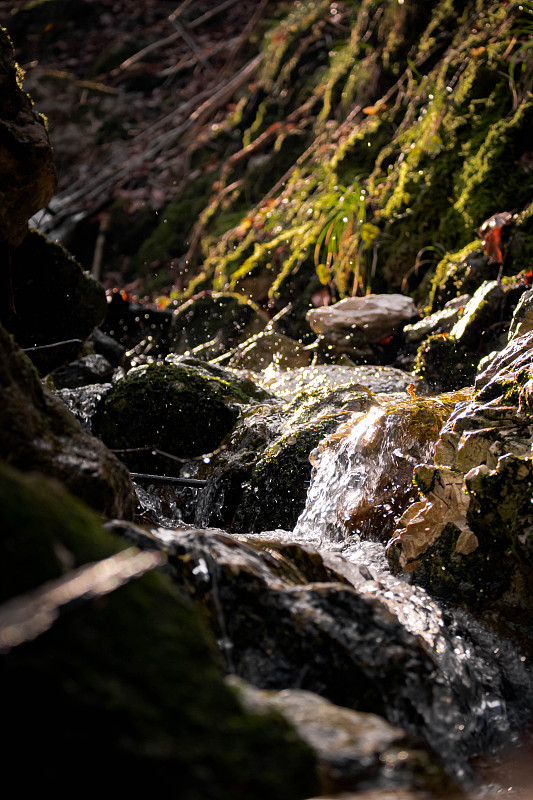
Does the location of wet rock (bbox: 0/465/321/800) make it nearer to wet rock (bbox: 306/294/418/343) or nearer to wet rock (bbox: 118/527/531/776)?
wet rock (bbox: 118/527/531/776)

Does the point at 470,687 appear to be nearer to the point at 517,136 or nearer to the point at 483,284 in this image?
the point at 483,284

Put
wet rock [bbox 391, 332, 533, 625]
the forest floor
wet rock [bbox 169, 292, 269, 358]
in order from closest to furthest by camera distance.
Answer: wet rock [bbox 391, 332, 533, 625] → wet rock [bbox 169, 292, 269, 358] → the forest floor

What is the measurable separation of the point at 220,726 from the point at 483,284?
3.69 meters

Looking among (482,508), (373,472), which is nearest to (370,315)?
(373,472)

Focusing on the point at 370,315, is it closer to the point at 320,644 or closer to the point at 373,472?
the point at 373,472

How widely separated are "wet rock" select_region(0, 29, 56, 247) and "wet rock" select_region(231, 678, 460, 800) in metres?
2.61

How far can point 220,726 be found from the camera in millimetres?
922

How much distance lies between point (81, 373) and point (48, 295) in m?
0.68

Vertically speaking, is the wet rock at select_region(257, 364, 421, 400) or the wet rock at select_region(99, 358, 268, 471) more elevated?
the wet rock at select_region(99, 358, 268, 471)

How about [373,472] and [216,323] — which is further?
[216,323]

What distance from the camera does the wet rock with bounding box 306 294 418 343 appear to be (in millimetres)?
4359

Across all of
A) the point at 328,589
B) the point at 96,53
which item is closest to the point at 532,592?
the point at 328,589

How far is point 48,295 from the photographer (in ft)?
12.7

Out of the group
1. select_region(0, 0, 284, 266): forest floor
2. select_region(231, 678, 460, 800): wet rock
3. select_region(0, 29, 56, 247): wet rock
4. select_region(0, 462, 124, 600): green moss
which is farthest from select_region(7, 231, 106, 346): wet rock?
select_region(0, 0, 284, 266): forest floor
